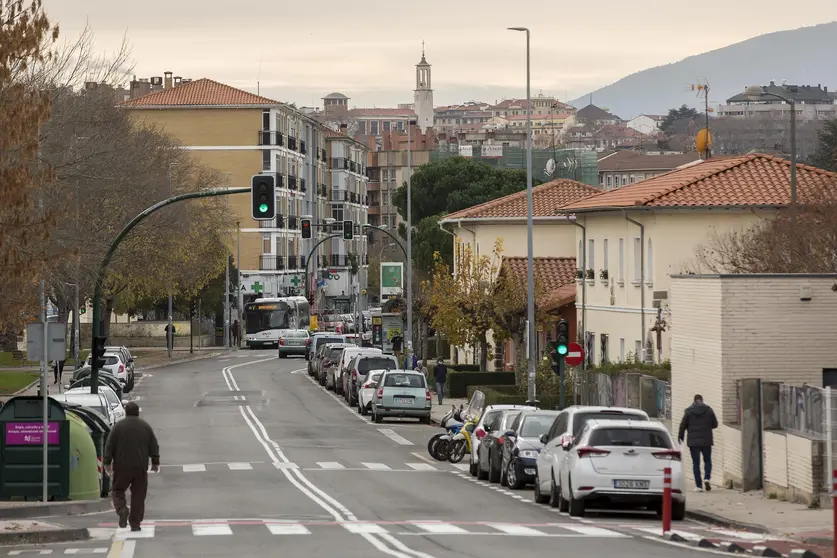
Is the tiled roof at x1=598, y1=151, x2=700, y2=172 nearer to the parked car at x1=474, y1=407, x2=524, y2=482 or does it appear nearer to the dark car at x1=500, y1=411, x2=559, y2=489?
the parked car at x1=474, y1=407, x2=524, y2=482

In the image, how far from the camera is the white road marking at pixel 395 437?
1631 inches

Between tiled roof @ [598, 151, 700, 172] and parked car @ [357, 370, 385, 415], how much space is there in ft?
393

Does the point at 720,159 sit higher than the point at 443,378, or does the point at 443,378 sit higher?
the point at 720,159

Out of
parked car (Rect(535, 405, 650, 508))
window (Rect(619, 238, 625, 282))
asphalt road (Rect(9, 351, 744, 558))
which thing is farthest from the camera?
window (Rect(619, 238, 625, 282))

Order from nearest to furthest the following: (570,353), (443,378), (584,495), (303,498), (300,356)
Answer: (584,495), (303,498), (570,353), (443,378), (300,356)

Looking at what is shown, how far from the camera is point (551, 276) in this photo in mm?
62594

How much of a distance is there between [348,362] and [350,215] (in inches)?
4036

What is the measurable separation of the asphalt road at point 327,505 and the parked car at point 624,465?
0.40 m

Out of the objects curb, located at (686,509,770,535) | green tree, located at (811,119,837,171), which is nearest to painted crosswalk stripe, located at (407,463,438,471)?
curb, located at (686,509,770,535)

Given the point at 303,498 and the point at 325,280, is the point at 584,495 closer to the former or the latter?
the point at 303,498

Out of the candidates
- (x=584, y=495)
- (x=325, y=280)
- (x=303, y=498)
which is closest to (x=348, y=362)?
(x=303, y=498)

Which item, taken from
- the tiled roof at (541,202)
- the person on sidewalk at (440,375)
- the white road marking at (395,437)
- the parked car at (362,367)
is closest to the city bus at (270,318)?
the tiled roof at (541,202)

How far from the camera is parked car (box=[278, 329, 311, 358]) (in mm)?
90369

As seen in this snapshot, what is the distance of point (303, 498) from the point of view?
26.0 m
